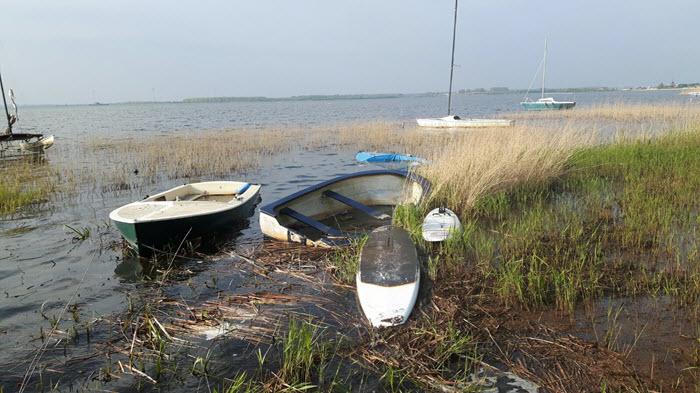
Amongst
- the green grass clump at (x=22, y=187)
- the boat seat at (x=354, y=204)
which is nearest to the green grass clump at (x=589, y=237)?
the boat seat at (x=354, y=204)

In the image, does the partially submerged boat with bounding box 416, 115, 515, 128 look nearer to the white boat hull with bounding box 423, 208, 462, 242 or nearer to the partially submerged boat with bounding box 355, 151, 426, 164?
the partially submerged boat with bounding box 355, 151, 426, 164

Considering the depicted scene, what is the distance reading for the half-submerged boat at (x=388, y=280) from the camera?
13.1 ft

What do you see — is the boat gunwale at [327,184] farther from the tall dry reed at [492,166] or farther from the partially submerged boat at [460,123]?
the partially submerged boat at [460,123]

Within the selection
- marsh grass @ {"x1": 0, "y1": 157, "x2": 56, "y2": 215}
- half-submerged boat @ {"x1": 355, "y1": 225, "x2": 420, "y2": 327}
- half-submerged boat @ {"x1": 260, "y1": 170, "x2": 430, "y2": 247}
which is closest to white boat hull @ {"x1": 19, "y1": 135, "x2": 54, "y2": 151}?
marsh grass @ {"x1": 0, "y1": 157, "x2": 56, "y2": 215}

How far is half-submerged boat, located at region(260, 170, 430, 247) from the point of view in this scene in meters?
6.45

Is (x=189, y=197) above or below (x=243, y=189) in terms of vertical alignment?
below

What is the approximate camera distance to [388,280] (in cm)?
439

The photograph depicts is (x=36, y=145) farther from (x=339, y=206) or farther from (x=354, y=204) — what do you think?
(x=354, y=204)

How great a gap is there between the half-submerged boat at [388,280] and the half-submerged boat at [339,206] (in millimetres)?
878

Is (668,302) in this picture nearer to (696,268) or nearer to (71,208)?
(696,268)

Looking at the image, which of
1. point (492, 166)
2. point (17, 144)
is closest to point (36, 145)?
point (17, 144)

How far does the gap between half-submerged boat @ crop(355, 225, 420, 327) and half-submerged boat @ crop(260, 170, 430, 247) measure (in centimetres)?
88

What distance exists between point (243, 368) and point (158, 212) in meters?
3.57

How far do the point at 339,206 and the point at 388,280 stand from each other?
3.97 meters
